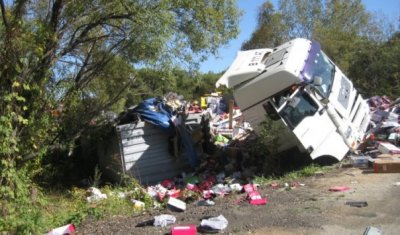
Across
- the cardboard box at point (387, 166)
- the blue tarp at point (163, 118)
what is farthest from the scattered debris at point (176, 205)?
the blue tarp at point (163, 118)

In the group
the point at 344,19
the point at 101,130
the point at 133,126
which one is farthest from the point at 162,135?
the point at 344,19

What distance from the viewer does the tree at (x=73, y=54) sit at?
26.7 ft

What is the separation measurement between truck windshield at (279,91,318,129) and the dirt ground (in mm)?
1435

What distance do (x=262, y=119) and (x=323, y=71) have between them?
179 cm

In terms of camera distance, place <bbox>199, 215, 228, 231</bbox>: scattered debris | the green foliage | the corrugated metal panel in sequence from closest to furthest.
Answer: <bbox>199, 215, 228, 231</bbox>: scattered debris → the corrugated metal panel → the green foliage

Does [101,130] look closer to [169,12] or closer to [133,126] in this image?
[133,126]

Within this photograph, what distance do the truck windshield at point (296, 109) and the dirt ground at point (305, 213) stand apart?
Answer: 143 centimetres

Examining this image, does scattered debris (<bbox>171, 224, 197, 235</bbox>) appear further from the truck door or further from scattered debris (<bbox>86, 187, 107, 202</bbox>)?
scattered debris (<bbox>86, 187, 107, 202</bbox>)

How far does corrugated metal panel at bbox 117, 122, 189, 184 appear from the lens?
1232 cm

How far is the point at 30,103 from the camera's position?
28.8 ft

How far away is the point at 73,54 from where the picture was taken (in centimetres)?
1201

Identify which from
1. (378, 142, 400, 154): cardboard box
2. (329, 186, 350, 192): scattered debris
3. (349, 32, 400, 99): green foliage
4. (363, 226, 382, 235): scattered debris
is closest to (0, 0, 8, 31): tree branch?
(329, 186, 350, 192): scattered debris

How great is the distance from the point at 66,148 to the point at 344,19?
37.1m

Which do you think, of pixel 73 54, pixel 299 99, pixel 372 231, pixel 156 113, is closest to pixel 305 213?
pixel 372 231
